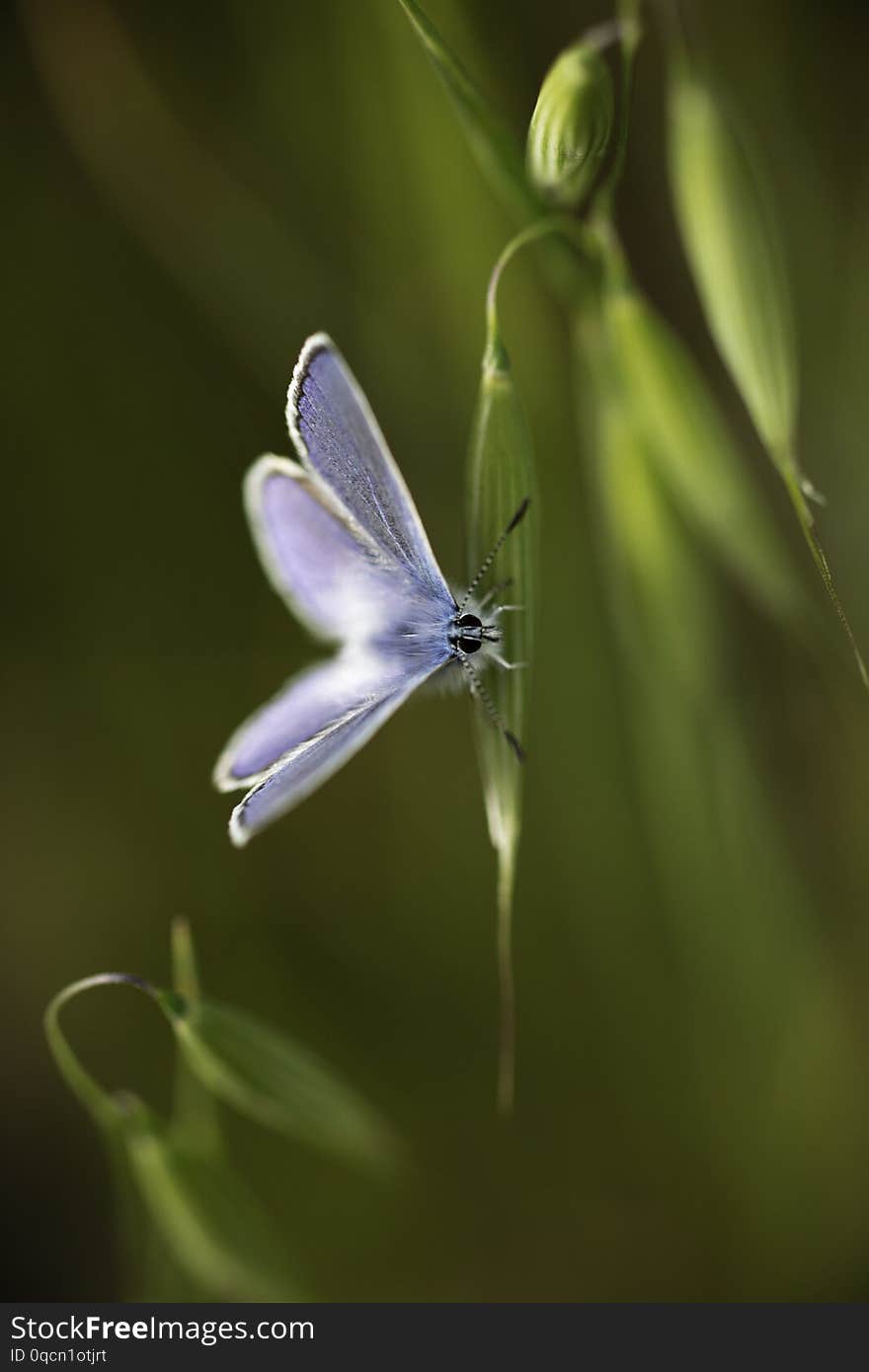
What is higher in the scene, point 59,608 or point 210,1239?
point 59,608

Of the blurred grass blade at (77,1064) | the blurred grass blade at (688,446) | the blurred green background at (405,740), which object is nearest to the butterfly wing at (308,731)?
the blurred grass blade at (77,1064)

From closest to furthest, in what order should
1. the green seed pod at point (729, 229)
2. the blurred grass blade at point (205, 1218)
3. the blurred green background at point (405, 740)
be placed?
1. the green seed pod at point (729, 229)
2. the blurred grass blade at point (205, 1218)
3. the blurred green background at point (405, 740)

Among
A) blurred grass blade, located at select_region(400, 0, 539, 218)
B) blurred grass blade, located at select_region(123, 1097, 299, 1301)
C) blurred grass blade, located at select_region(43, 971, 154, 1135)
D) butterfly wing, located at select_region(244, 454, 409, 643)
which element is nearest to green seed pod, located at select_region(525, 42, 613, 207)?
blurred grass blade, located at select_region(400, 0, 539, 218)

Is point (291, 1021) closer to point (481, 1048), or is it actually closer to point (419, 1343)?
point (481, 1048)

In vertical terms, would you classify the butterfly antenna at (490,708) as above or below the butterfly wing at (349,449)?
below

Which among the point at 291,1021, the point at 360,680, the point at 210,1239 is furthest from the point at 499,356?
the point at 291,1021

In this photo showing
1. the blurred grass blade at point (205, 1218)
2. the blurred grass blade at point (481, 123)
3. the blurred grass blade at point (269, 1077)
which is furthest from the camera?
the blurred grass blade at point (205, 1218)

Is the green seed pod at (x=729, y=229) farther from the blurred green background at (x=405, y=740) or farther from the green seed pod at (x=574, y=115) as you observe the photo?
the blurred green background at (x=405, y=740)
